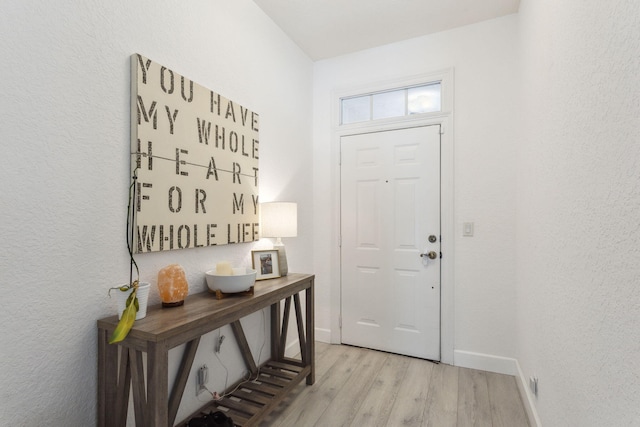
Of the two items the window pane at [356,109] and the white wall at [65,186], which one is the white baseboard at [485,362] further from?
the window pane at [356,109]

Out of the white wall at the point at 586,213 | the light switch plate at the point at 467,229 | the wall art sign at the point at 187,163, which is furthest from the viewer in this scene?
the light switch plate at the point at 467,229

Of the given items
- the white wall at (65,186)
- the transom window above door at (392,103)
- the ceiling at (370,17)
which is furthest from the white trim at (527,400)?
the ceiling at (370,17)

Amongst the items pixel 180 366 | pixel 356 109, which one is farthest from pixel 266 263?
pixel 356 109

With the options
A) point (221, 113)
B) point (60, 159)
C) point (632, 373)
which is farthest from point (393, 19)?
point (632, 373)

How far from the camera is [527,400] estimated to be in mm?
1987

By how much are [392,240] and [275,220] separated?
1.16 m

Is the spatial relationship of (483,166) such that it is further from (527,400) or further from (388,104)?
(527,400)

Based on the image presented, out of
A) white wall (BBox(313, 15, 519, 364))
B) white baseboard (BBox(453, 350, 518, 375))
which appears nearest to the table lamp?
white wall (BBox(313, 15, 519, 364))

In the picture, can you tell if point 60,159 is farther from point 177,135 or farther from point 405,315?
point 405,315

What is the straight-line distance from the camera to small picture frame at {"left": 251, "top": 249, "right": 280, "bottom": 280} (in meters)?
2.22

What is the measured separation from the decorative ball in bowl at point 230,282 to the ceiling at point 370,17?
2001mm

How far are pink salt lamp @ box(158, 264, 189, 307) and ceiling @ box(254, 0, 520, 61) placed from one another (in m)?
2.04

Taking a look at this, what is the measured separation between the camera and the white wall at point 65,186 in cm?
113

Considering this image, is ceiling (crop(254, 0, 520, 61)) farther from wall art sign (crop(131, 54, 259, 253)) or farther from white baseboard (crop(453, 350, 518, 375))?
white baseboard (crop(453, 350, 518, 375))
